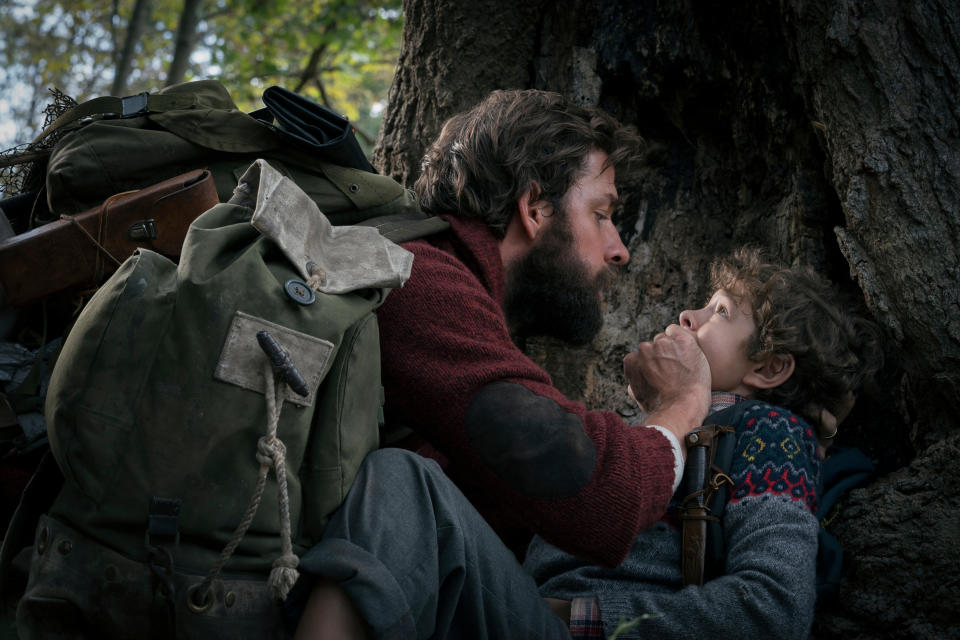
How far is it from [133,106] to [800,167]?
246 centimetres

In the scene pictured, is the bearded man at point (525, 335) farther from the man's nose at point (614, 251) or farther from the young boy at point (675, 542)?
the young boy at point (675, 542)

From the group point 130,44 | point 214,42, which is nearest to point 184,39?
point 130,44

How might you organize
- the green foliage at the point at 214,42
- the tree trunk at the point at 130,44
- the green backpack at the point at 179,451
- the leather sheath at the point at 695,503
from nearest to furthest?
1. the green backpack at the point at 179,451
2. the leather sheath at the point at 695,503
3. the tree trunk at the point at 130,44
4. the green foliage at the point at 214,42

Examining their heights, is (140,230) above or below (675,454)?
above

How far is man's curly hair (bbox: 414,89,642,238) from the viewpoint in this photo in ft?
9.12

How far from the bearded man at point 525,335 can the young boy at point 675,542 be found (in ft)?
0.58

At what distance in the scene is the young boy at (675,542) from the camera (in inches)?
68.9

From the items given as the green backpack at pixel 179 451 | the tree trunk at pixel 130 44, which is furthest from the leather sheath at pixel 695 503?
the tree trunk at pixel 130 44

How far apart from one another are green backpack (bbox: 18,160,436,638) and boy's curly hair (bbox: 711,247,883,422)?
5.78 ft

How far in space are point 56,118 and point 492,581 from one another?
6.55ft

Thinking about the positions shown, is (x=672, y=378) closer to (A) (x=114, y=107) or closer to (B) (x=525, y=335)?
(B) (x=525, y=335)

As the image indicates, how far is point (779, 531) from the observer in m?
2.24

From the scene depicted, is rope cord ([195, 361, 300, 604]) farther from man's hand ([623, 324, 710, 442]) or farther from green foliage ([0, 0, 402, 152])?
green foliage ([0, 0, 402, 152])

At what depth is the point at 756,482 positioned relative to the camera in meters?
2.39
